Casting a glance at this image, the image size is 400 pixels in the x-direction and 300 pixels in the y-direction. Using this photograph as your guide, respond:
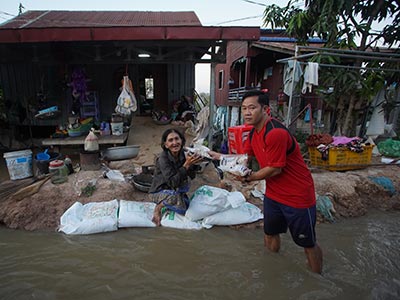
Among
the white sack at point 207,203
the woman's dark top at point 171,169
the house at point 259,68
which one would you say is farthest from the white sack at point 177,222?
the house at point 259,68

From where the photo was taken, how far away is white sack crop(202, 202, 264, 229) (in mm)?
3591

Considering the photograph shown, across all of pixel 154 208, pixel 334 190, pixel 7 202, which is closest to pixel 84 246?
pixel 154 208

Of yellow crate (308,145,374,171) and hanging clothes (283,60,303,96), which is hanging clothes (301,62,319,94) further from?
yellow crate (308,145,374,171)

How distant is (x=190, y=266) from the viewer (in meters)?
2.84

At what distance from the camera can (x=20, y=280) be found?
257 cm

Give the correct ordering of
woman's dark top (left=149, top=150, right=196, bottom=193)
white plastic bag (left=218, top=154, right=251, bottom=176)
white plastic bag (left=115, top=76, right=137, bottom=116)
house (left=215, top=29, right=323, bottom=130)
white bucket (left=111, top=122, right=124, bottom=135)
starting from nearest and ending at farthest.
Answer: white plastic bag (left=218, top=154, right=251, bottom=176) → woman's dark top (left=149, top=150, right=196, bottom=193) → white plastic bag (left=115, top=76, right=137, bottom=116) → white bucket (left=111, top=122, right=124, bottom=135) → house (left=215, top=29, right=323, bottom=130)

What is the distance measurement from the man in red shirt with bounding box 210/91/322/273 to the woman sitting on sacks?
951 mm

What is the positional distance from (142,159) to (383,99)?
7.09 meters

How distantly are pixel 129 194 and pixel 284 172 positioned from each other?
290 centimetres

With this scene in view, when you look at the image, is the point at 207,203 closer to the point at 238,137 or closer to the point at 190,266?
the point at 190,266

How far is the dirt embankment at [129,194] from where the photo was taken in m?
3.74

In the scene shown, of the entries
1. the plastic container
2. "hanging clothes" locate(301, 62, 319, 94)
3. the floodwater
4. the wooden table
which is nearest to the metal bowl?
the plastic container

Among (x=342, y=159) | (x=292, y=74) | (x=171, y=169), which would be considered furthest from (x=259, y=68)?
(x=171, y=169)

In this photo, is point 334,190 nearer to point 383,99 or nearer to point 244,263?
Result: point 244,263
